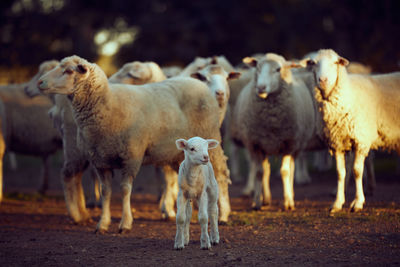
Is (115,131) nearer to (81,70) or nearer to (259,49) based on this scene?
(81,70)

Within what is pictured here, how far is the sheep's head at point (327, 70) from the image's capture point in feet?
26.1

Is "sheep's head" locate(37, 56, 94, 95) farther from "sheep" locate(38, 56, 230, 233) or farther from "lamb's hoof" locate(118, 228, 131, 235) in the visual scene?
"lamb's hoof" locate(118, 228, 131, 235)

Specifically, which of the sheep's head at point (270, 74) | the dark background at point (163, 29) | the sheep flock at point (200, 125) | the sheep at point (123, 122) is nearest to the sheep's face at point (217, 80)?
the sheep flock at point (200, 125)

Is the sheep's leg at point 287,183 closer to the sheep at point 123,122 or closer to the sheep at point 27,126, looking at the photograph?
the sheep at point 123,122

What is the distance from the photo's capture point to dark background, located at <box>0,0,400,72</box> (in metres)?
25.7

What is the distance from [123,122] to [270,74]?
8.26 ft

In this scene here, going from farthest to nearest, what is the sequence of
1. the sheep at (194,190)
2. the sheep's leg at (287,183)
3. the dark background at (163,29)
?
the dark background at (163,29) < the sheep's leg at (287,183) < the sheep at (194,190)

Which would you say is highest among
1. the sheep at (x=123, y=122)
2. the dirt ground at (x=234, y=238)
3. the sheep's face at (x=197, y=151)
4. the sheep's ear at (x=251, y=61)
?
the sheep's ear at (x=251, y=61)

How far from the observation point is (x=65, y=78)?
23.1 feet

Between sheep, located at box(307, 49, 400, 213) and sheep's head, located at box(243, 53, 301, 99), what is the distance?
53 centimetres

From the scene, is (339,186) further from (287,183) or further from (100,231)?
(100,231)

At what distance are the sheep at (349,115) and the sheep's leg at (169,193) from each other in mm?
2183

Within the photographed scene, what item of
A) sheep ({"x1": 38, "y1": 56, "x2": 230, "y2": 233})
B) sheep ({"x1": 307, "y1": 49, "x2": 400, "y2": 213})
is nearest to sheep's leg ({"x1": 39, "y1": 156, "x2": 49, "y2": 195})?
sheep ({"x1": 38, "y1": 56, "x2": 230, "y2": 233})

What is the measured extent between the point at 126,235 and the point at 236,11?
817 inches
